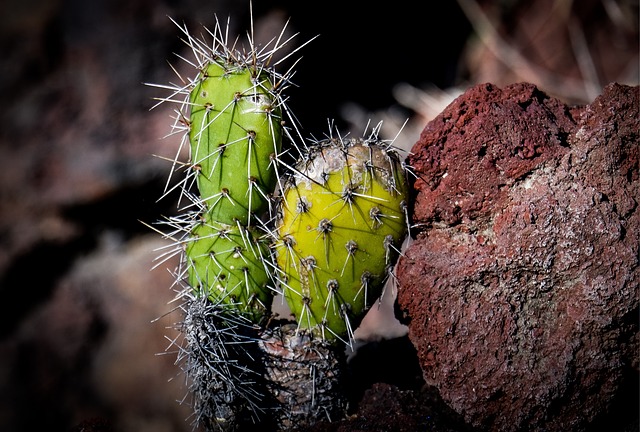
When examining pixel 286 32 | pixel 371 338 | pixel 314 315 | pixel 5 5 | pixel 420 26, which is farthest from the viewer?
pixel 420 26

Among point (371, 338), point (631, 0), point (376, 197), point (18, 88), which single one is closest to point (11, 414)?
point (18, 88)

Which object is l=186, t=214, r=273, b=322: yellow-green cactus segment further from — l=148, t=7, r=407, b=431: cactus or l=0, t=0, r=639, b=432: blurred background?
l=0, t=0, r=639, b=432: blurred background

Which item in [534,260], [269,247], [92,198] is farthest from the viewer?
[92,198]

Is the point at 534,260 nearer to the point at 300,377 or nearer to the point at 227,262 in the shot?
the point at 300,377

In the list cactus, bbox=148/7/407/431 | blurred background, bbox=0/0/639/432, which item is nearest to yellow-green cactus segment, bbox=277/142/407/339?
cactus, bbox=148/7/407/431

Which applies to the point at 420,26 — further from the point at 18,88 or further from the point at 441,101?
the point at 18,88

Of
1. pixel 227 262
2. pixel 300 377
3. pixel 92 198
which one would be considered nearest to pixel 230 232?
pixel 227 262

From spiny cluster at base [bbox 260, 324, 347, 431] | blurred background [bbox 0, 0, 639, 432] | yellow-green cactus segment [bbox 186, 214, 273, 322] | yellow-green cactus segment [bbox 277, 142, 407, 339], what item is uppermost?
yellow-green cactus segment [bbox 277, 142, 407, 339]
